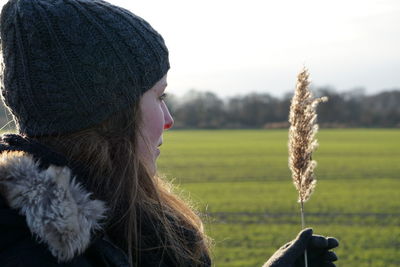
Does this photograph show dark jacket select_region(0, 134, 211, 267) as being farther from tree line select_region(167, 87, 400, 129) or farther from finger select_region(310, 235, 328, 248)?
tree line select_region(167, 87, 400, 129)

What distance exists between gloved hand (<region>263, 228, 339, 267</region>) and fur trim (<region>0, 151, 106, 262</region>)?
0.85 meters

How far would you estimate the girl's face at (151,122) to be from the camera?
181 cm

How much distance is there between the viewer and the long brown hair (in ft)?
5.48

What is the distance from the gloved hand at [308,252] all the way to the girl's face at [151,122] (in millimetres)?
651

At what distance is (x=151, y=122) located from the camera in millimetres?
1841

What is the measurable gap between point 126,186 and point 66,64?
1.49 ft

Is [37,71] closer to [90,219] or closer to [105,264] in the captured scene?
[90,219]

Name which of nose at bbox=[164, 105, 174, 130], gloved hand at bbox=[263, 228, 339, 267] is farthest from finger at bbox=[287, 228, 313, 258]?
nose at bbox=[164, 105, 174, 130]

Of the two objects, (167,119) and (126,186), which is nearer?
(126,186)

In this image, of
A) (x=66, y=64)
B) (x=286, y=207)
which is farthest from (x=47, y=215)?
(x=286, y=207)

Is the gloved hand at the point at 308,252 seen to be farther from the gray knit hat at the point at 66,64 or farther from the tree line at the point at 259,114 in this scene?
the tree line at the point at 259,114

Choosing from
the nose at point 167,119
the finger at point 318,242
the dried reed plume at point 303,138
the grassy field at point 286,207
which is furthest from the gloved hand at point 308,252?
the nose at point 167,119

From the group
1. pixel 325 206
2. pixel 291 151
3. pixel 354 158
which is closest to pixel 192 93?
pixel 354 158

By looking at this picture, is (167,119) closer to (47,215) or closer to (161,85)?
(161,85)
